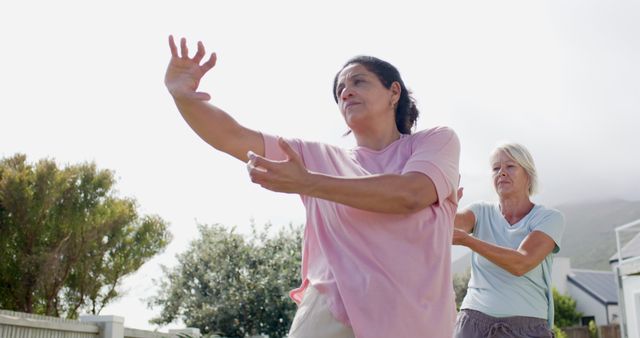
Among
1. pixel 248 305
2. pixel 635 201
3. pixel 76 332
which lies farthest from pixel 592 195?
pixel 76 332

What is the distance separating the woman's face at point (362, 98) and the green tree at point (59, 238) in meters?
17.0

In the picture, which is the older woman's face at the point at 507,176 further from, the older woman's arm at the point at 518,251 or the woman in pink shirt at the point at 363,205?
the woman in pink shirt at the point at 363,205

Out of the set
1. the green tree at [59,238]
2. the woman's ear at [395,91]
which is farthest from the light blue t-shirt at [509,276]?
the green tree at [59,238]

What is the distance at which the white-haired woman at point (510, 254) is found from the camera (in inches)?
111

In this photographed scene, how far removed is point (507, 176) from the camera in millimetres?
3145

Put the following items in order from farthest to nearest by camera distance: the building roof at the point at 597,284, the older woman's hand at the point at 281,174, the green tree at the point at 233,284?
the building roof at the point at 597,284
the green tree at the point at 233,284
the older woman's hand at the point at 281,174

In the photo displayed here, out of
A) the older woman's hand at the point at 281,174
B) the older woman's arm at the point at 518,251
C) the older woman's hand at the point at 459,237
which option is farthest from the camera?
the older woman's arm at the point at 518,251

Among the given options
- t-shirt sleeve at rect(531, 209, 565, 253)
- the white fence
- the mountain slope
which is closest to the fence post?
the white fence

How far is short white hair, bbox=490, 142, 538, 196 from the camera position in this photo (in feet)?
10.4

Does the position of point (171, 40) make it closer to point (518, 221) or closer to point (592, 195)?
point (518, 221)

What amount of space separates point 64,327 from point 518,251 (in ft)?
20.2

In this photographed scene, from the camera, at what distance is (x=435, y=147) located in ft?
6.40

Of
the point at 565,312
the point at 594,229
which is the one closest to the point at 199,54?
the point at 565,312

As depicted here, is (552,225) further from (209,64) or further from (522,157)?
(209,64)
